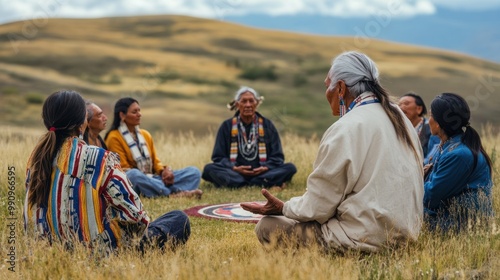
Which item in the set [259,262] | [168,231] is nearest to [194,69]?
[168,231]

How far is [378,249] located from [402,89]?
50783mm

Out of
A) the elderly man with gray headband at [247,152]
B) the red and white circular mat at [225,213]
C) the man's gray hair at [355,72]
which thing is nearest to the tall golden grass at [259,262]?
the man's gray hair at [355,72]

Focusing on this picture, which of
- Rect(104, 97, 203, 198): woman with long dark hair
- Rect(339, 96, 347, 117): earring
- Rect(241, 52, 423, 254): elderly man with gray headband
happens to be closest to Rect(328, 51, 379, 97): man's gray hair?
Rect(241, 52, 423, 254): elderly man with gray headband

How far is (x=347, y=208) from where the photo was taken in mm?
5660

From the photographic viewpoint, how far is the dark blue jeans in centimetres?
618

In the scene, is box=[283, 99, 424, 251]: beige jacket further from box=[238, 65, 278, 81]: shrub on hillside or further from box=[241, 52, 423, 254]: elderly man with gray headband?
box=[238, 65, 278, 81]: shrub on hillside

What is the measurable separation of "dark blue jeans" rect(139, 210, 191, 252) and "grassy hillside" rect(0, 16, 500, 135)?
28286 mm

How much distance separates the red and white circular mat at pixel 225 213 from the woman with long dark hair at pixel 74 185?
326cm

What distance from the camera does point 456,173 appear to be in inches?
261

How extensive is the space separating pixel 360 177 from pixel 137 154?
591cm

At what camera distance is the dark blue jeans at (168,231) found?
6.18 metres

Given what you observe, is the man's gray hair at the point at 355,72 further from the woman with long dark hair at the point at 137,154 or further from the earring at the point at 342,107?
the woman with long dark hair at the point at 137,154

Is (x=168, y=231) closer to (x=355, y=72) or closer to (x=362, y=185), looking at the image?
(x=362, y=185)

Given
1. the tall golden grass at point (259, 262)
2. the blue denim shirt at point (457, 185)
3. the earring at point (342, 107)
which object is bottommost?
the tall golden grass at point (259, 262)
